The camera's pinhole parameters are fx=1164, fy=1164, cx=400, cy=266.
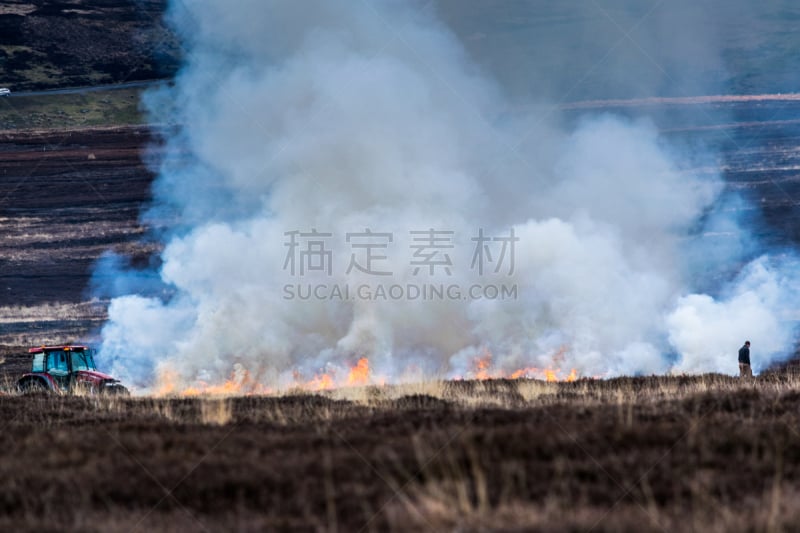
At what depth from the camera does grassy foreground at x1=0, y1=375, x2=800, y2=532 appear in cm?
1148

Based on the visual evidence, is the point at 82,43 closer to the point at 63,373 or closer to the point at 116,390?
the point at 63,373

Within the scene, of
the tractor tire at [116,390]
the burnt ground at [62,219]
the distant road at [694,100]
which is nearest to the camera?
the tractor tire at [116,390]

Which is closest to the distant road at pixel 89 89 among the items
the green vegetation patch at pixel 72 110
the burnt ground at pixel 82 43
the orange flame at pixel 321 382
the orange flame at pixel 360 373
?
the green vegetation patch at pixel 72 110

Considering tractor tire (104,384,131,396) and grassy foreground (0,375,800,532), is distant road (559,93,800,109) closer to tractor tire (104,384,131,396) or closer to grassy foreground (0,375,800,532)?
tractor tire (104,384,131,396)

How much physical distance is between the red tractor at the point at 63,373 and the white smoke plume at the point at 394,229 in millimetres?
5874

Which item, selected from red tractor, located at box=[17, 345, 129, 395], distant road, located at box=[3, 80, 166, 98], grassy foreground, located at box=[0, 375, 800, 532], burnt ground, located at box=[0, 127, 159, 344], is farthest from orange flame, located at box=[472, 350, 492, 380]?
distant road, located at box=[3, 80, 166, 98]

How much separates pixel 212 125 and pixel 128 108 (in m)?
62.1

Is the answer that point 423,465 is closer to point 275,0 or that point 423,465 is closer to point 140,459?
point 140,459

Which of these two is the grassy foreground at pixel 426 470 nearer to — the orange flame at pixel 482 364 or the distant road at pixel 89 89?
the orange flame at pixel 482 364

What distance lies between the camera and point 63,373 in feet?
117

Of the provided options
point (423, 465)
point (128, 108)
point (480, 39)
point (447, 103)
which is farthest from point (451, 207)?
point (128, 108)

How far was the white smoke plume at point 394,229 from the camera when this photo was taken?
42812 mm

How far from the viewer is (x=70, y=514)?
1238 centimetres

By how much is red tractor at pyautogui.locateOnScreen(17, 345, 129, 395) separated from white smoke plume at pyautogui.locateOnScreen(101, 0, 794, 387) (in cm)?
587
